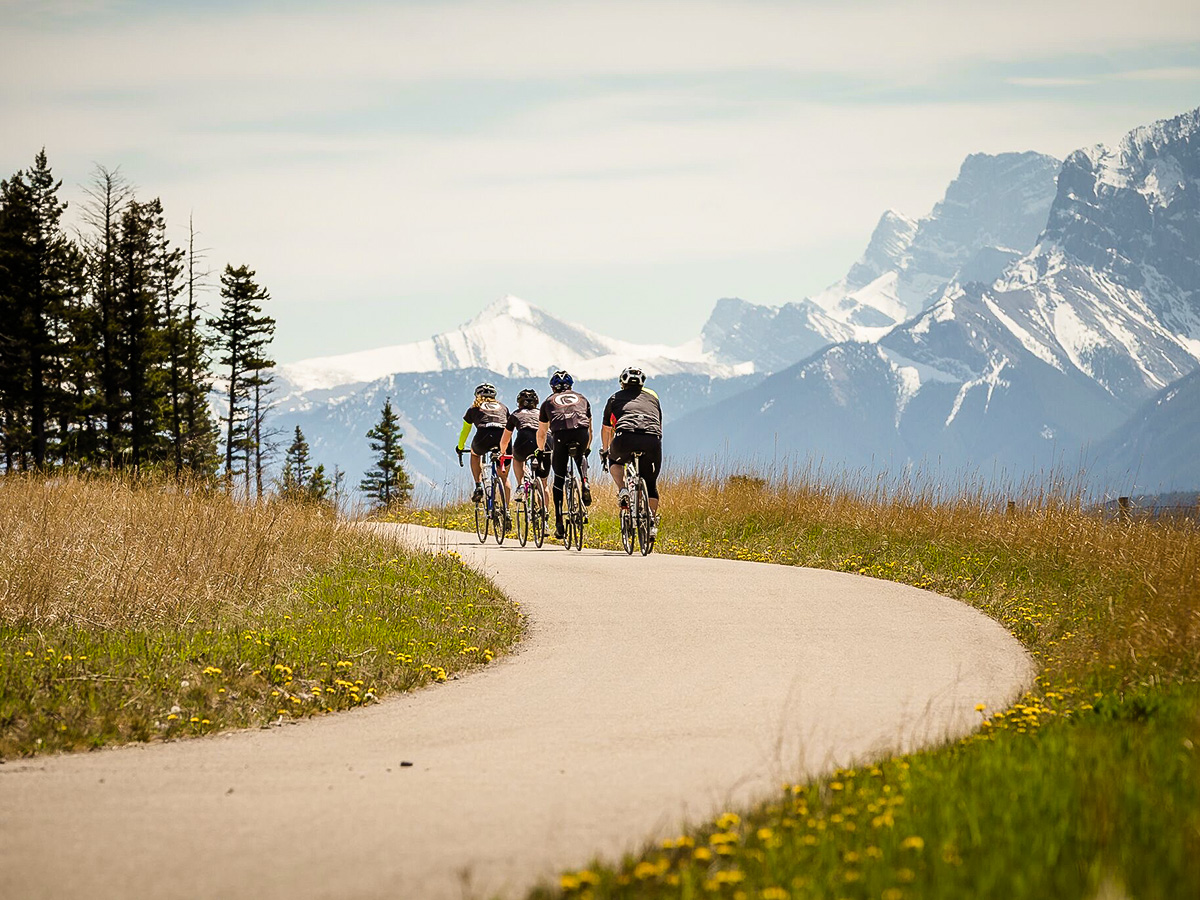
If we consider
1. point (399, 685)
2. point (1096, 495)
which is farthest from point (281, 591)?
point (1096, 495)

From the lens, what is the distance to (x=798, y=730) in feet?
24.2

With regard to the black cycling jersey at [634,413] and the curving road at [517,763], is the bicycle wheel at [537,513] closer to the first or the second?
the black cycling jersey at [634,413]

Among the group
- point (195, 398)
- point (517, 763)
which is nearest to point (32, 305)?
point (195, 398)

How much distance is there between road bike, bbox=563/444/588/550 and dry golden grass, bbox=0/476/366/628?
3.65m

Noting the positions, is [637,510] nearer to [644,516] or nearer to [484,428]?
[644,516]

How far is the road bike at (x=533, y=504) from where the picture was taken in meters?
19.8

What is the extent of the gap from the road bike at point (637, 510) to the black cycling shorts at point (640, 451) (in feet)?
0.25

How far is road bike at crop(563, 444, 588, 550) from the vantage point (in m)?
18.9

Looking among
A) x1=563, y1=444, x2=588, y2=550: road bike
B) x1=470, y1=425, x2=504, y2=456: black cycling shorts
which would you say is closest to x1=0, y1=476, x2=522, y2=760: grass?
x1=563, y1=444, x2=588, y2=550: road bike

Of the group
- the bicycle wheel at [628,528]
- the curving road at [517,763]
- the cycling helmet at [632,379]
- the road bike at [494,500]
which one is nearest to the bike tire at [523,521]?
the road bike at [494,500]

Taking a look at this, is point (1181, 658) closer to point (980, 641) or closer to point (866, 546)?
point (980, 641)

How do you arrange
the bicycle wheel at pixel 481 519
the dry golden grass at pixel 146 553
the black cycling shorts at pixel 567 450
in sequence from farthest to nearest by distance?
the bicycle wheel at pixel 481 519 → the black cycling shorts at pixel 567 450 → the dry golden grass at pixel 146 553

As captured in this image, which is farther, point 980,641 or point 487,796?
point 980,641

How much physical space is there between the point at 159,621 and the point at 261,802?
201 inches
